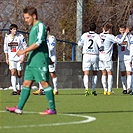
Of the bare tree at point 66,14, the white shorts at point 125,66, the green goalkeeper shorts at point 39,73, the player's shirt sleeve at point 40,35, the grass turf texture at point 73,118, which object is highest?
the bare tree at point 66,14

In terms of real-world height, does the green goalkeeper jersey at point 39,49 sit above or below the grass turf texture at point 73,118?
above

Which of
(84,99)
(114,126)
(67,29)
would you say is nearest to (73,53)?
(67,29)

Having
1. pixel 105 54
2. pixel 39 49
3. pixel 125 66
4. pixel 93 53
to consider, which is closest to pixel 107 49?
pixel 105 54

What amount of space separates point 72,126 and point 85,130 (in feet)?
1.70

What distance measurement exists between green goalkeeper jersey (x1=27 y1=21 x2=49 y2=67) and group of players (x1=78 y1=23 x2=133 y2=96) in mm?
7004

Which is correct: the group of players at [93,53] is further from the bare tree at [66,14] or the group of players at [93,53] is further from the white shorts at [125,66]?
the bare tree at [66,14]

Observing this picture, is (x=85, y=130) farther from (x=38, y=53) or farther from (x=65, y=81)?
(x=65, y=81)

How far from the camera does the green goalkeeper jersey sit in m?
12.6

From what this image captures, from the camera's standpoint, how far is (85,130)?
1034cm

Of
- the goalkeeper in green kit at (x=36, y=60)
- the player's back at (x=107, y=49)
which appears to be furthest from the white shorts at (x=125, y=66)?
the goalkeeper in green kit at (x=36, y=60)

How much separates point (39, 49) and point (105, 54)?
321 inches

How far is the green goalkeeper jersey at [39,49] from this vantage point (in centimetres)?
1261

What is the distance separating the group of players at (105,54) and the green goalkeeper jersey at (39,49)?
700 centimetres

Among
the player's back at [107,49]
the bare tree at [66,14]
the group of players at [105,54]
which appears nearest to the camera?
the group of players at [105,54]
